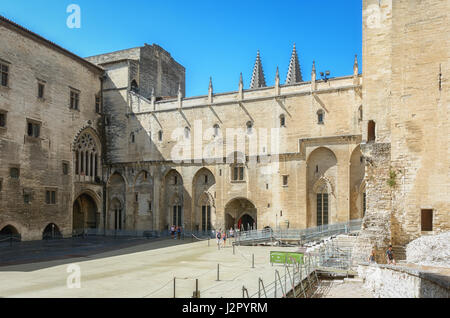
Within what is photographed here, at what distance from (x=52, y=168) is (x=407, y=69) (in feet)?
83.1

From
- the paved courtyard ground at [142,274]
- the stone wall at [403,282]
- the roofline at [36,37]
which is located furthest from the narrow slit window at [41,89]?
the stone wall at [403,282]

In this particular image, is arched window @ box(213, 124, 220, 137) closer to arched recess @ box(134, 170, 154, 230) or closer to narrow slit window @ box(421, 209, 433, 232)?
arched recess @ box(134, 170, 154, 230)

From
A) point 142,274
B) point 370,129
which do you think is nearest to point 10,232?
point 142,274

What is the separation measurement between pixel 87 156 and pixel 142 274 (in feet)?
72.3

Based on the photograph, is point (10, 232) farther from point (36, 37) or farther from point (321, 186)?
point (321, 186)

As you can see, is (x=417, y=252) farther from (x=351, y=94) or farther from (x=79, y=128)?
(x=79, y=128)

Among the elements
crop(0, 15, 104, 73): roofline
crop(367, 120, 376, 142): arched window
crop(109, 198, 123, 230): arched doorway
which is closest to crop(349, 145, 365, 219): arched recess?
crop(367, 120, 376, 142): arched window

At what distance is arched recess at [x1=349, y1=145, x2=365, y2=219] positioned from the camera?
28094 millimetres

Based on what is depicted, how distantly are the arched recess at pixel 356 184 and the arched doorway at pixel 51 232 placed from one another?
72.7ft

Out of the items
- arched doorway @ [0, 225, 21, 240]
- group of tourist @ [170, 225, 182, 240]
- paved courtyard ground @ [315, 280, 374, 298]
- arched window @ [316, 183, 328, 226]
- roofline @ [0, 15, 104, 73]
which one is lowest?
group of tourist @ [170, 225, 182, 240]

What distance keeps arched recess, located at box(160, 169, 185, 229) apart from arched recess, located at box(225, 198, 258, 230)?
173 inches

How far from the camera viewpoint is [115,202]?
37000mm

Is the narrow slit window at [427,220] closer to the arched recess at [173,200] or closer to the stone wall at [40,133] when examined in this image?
the arched recess at [173,200]

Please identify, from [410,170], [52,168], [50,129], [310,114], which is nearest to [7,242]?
[52,168]
